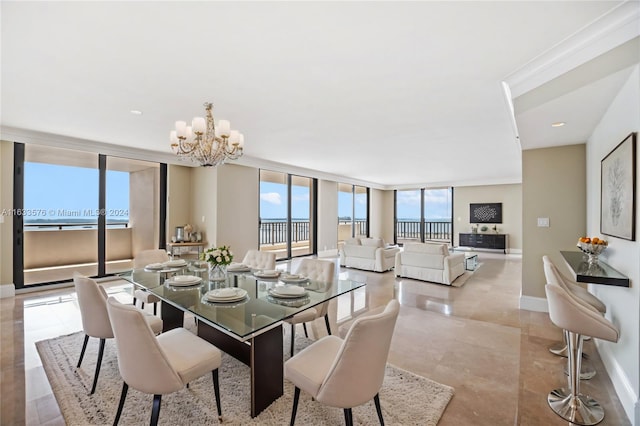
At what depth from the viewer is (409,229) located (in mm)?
12500

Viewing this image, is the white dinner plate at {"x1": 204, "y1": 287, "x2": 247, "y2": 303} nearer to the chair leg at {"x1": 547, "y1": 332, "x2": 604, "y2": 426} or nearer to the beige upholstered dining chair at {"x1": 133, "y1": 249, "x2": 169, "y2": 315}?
→ the beige upholstered dining chair at {"x1": 133, "y1": 249, "x2": 169, "y2": 315}

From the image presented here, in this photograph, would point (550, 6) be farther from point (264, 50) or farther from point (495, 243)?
point (495, 243)

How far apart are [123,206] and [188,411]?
5.29 meters

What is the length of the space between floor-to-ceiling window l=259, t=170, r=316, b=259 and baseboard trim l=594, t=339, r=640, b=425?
6.36 meters

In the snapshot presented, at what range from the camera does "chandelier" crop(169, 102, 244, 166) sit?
119 inches

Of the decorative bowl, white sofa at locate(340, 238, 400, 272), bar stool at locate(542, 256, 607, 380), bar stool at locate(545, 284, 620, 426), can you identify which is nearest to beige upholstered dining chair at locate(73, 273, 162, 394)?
bar stool at locate(545, 284, 620, 426)

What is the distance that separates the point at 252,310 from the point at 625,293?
273 cm

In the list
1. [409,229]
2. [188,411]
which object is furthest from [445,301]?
[409,229]

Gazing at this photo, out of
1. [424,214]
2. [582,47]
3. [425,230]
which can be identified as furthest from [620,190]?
[425,230]

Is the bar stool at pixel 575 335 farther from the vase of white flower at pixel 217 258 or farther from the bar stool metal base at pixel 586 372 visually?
the vase of white flower at pixel 217 258

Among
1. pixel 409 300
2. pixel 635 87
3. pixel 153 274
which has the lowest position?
pixel 409 300

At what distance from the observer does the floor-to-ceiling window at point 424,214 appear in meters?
11.6

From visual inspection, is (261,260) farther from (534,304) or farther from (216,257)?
(534,304)

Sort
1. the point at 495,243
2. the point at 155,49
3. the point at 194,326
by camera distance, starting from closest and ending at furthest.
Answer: the point at 155,49 < the point at 194,326 < the point at 495,243
